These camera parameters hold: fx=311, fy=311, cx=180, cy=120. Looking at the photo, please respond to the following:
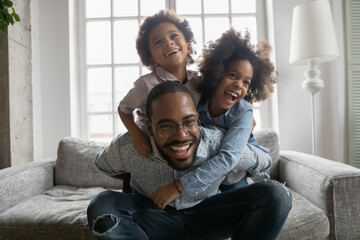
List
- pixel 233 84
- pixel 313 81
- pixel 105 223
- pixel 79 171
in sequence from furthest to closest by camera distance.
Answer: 1. pixel 313 81
2. pixel 79 171
3. pixel 233 84
4. pixel 105 223

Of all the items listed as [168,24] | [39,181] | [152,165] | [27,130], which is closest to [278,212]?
[152,165]

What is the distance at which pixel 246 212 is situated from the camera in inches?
46.4

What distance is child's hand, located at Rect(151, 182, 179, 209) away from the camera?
1115 millimetres

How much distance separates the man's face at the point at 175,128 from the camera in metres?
1.10

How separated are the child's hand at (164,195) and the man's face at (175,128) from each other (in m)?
0.09

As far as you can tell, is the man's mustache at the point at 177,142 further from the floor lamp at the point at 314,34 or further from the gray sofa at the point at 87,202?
the floor lamp at the point at 314,34

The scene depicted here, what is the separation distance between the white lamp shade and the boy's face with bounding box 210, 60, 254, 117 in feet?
3.32

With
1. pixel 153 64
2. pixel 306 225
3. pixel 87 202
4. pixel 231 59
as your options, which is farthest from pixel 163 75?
pixel 306 225

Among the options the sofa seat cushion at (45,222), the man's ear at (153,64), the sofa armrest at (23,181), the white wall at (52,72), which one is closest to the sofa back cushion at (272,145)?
the man's ear at (153,64)

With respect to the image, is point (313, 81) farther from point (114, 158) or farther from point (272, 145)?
point (114, 158)

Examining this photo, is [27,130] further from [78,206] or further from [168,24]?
[168,24]

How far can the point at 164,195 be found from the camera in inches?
44.0

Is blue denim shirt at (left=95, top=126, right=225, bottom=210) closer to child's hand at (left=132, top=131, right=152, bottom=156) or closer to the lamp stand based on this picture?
child's hand at (left=132, top=131, right=152, bottom=156)

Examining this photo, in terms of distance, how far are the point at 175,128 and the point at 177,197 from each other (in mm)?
292
